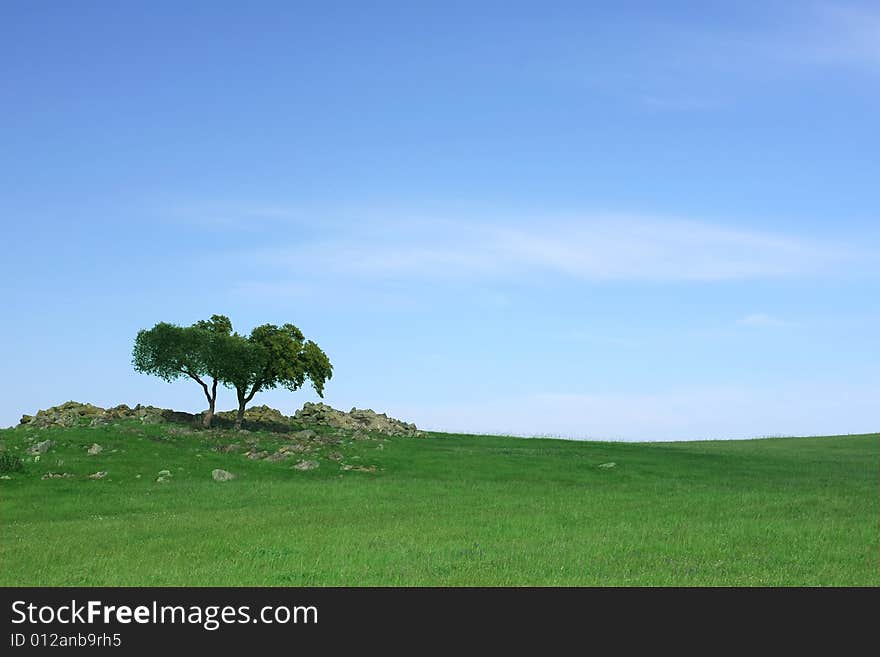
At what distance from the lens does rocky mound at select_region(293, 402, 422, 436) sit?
84000 mm

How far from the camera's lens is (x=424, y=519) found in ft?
107

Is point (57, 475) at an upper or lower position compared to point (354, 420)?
→ lower

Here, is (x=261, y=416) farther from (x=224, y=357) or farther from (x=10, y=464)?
(x=10, y=464)

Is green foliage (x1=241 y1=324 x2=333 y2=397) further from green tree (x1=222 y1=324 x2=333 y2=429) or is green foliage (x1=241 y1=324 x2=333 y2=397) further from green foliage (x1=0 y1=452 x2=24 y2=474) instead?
green foliage (x1=0 y1=452 x2=24 y2=474)

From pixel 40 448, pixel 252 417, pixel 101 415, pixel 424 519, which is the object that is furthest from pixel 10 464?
pixel 252 417

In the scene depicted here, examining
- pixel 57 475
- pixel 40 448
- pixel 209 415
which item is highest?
pixel 209 415

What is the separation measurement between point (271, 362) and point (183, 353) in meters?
8.08

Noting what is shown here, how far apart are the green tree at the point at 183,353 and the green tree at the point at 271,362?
1.23 metres
